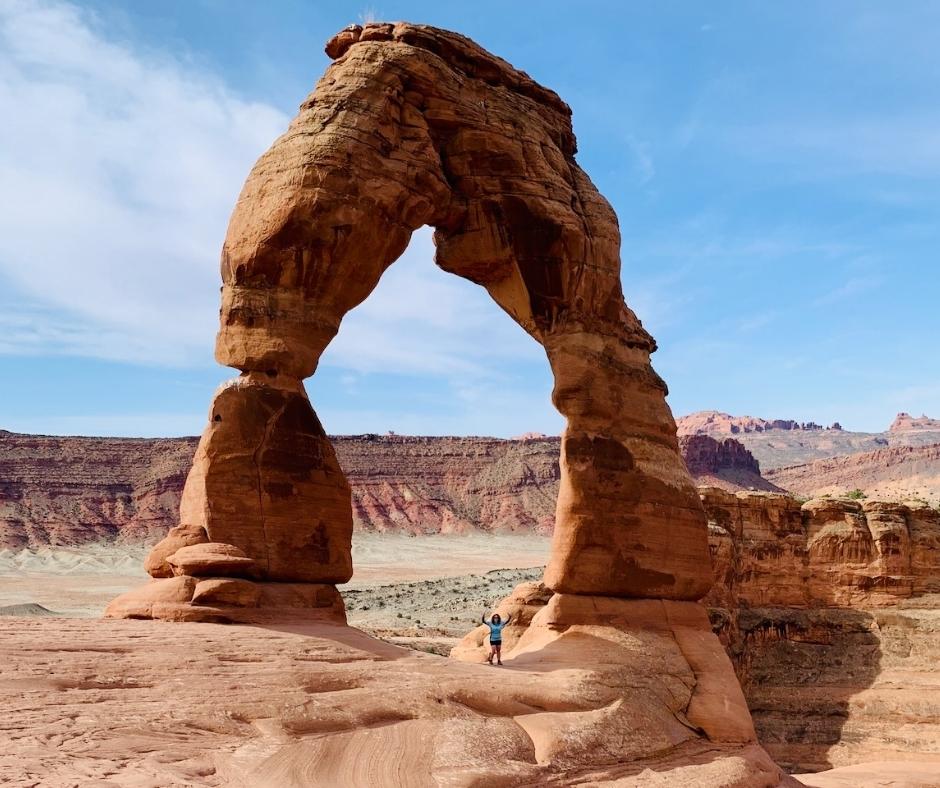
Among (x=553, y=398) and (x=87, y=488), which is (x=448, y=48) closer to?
(x=553, y=398)

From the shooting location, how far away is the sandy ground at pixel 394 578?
1565 inches

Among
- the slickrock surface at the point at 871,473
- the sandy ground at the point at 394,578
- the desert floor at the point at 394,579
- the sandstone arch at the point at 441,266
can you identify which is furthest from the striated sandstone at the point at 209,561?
the slickrock surface at the point at 871,473

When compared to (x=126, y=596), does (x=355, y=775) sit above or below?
Answer: below

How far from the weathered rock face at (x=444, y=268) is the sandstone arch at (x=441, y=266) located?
3 centimetres

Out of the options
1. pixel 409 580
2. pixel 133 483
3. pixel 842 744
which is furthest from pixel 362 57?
pixel 133 483

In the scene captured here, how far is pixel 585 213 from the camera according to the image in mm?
17312

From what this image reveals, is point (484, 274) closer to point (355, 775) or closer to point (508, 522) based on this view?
point (355, 775)

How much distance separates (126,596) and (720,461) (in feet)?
371

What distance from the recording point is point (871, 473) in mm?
125062

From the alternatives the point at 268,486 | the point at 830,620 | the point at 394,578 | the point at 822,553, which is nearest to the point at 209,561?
the point at 268,486

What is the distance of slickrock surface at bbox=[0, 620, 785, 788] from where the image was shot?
26.8 feet

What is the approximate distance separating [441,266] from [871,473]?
119905mm

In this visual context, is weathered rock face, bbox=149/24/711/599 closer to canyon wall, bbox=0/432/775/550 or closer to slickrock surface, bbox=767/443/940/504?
canyon wall, bbox=0/432/775/550

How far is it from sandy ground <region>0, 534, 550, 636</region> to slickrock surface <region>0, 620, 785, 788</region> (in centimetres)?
1140
